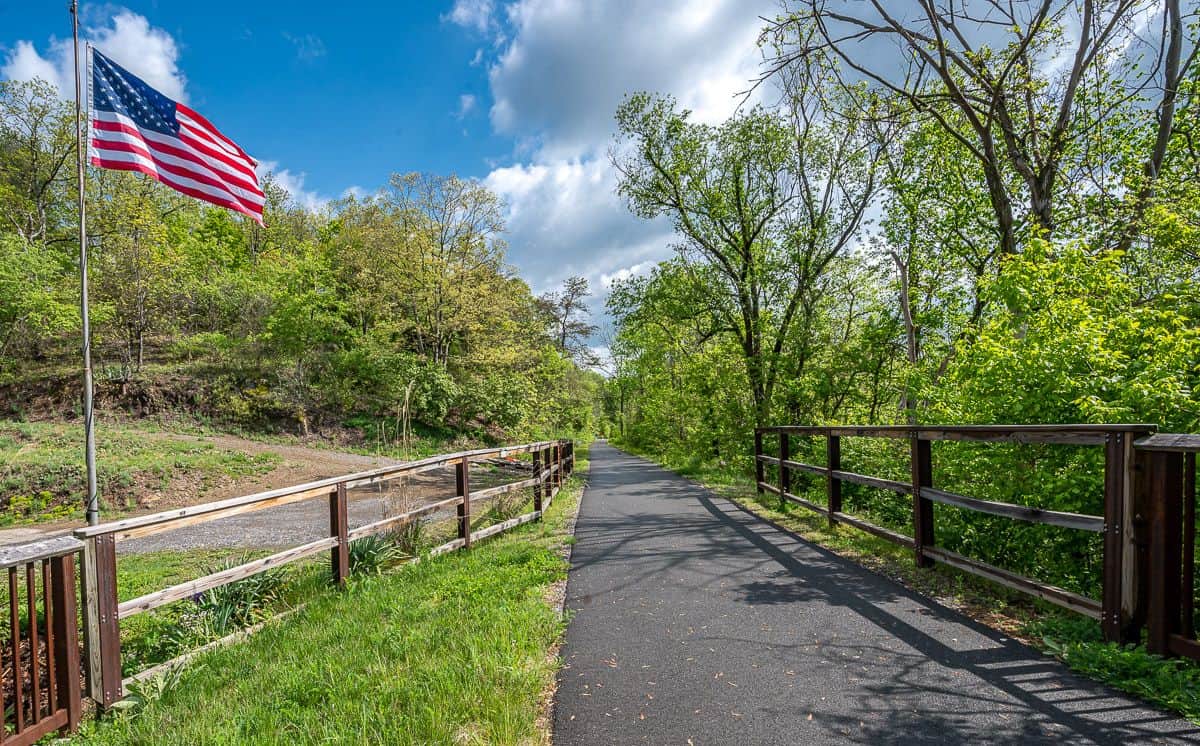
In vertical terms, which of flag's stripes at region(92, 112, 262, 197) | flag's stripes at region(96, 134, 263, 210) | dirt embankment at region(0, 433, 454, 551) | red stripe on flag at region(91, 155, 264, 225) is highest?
flag's stripes at region(92, 112, 262, 197)

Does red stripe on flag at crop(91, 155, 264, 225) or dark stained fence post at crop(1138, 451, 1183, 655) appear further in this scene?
red stripe on flag at crop(91, 155, 264, 225)

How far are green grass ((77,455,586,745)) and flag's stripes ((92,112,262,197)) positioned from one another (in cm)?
711

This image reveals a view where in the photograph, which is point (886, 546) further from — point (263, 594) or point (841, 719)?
point (263, 594)

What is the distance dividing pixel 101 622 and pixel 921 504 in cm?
572

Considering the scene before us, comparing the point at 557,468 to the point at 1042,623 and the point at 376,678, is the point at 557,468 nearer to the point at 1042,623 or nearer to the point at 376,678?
the point at 376,678

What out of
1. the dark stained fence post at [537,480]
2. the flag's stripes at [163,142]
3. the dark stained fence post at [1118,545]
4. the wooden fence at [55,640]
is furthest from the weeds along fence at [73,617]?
the flag's stripes at [163,142]

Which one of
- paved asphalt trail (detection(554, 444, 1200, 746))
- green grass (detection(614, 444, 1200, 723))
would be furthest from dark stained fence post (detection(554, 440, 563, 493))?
paved asphalt trail (detection(554, 444, 1200, 746))

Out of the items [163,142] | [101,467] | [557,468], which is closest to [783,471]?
[557,468]

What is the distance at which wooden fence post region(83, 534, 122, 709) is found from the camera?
288cm

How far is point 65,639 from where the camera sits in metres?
2.75

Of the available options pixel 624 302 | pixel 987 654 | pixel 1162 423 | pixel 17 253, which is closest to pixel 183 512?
pixel 987 654

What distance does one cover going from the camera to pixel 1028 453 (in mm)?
4219

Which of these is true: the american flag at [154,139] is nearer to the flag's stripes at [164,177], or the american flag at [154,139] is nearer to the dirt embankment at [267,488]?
the flag's stripes at [164,177]

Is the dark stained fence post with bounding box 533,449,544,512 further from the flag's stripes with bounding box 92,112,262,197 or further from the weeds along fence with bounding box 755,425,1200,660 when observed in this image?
the flag's stripes with bounding box 92,112,262,197
